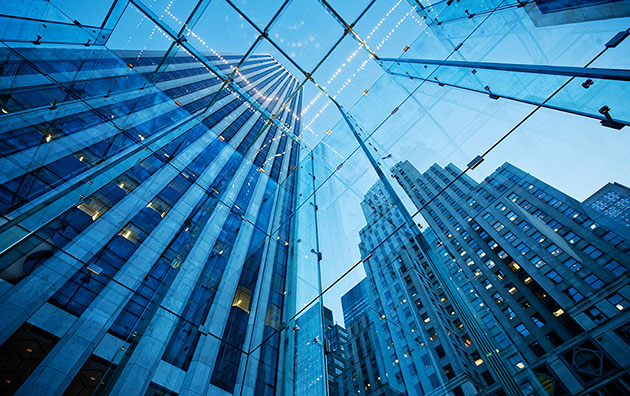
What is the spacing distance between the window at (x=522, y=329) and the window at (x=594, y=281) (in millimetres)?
8233

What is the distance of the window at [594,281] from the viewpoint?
26.7 meters

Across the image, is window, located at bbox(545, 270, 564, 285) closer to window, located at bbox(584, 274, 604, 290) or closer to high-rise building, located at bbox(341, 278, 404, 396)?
window, located at bbox(584, 274, 604, 290)

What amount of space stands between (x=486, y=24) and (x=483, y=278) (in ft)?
132

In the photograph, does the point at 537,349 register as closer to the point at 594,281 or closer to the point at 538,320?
the point at 538,320

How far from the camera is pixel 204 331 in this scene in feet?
22.2

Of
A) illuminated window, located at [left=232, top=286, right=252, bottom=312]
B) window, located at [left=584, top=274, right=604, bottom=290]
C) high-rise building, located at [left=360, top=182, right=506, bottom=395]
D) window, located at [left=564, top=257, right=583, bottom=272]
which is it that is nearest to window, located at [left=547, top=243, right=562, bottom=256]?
window, located at [left=564, top=257, right=583, bottom=272]

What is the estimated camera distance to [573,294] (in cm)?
2917

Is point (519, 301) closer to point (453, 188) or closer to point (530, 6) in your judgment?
point (453, 188)

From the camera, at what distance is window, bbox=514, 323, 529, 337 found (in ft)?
105

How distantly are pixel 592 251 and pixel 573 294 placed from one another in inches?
186

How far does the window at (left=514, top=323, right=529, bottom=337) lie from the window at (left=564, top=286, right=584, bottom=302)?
5888 mm

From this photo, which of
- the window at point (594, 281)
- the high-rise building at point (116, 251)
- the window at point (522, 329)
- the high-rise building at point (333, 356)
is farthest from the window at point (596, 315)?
the high-rise building at point (333, 356)

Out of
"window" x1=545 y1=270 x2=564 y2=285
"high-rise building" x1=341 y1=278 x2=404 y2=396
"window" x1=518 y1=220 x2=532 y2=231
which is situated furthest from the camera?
"window" x1=518 y1=220 x2=532 y2=231

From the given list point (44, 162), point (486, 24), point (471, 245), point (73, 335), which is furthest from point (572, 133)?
point (471, 245)
